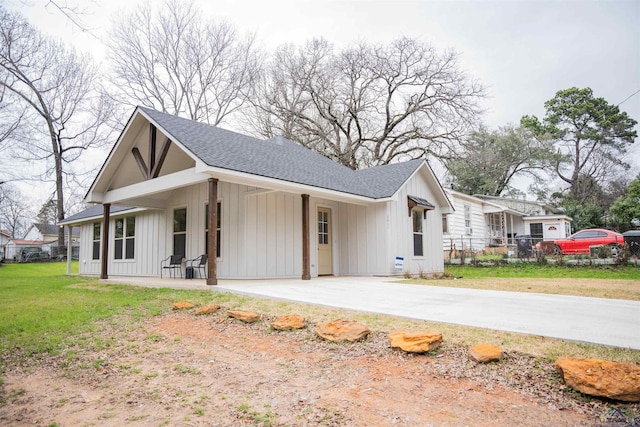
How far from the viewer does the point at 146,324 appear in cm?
586

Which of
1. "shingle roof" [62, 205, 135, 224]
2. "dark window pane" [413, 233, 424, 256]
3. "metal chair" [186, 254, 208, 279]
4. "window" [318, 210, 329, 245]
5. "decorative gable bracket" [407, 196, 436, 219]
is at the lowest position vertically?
"metal chair" [186, 254, 208, 279]

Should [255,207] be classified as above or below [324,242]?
above

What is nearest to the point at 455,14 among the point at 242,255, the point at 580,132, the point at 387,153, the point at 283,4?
the point at 283,4

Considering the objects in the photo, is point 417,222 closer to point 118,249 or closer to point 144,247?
point 144,247

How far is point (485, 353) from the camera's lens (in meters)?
3.61

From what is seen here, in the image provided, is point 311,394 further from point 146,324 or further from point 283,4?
point 283,4

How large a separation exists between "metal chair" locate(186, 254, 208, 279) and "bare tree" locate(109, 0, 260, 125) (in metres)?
17.9

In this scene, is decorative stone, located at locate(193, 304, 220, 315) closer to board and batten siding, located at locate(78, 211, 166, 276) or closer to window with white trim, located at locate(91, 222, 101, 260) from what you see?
board and batten siding, located at locate(78, 211, 166, 276)

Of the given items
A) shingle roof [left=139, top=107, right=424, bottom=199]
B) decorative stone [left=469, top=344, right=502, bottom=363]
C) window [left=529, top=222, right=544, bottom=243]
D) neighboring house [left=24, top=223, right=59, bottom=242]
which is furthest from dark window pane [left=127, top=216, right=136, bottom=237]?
neighboring house [left=24, top=223, right=59, bottom=242]

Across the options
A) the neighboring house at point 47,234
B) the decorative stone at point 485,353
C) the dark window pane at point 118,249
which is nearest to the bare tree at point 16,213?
the neighboring house at point 47,234

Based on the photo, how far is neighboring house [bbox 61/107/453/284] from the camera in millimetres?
9586

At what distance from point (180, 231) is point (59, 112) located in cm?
2217

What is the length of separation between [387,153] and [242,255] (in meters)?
21.4

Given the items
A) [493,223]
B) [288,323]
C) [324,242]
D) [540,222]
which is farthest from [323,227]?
[540,222]
